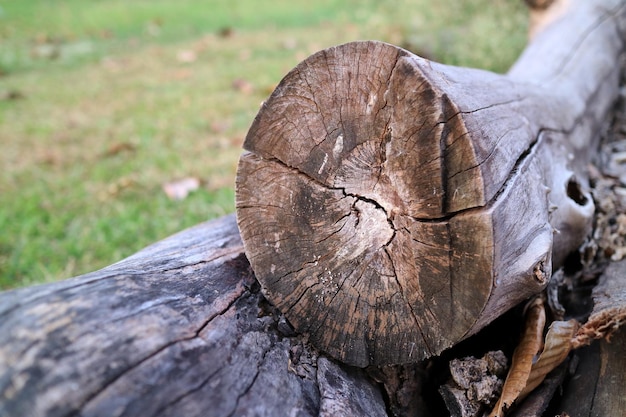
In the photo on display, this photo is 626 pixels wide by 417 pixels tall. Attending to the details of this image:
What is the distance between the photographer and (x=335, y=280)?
1.39 meters

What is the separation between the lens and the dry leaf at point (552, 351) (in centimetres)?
142

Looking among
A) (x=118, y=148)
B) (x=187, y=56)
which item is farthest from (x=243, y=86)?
(x=187, y=56)

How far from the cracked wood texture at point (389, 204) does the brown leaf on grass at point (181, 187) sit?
7.11ft

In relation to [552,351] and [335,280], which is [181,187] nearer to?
[335,280]

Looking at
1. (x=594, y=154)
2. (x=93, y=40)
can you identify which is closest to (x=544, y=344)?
(x=594, y=154)

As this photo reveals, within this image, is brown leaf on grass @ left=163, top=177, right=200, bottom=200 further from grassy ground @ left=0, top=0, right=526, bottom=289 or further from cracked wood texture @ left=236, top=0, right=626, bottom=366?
cracked wood texture @ left=236, top=0, right=626, bottom=366

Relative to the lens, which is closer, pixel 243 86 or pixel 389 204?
pixel 389 204

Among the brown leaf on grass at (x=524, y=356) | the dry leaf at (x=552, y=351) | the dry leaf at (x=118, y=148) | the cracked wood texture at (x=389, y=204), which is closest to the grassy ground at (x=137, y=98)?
the dry leaf at (x=118, y=148)

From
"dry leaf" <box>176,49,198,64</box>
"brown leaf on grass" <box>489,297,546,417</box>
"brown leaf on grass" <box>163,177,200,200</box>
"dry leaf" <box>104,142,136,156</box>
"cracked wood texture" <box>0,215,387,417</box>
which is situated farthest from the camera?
"dry leaf" <box>176,49,198,64</box>

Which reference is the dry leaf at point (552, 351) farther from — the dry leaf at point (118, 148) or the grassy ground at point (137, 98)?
the dry leaf at point (118, 148)

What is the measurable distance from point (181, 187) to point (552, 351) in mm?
2720

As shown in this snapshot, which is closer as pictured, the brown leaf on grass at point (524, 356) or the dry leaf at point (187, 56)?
the brown leaf on grass at point (524, 356)

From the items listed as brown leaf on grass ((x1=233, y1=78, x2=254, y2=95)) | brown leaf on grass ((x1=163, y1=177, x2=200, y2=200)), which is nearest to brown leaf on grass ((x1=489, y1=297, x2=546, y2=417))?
brown leaf on grass ((x1=163, y1=177, x2=200, y2=200))

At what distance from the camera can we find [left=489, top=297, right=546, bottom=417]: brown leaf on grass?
1.37 m
